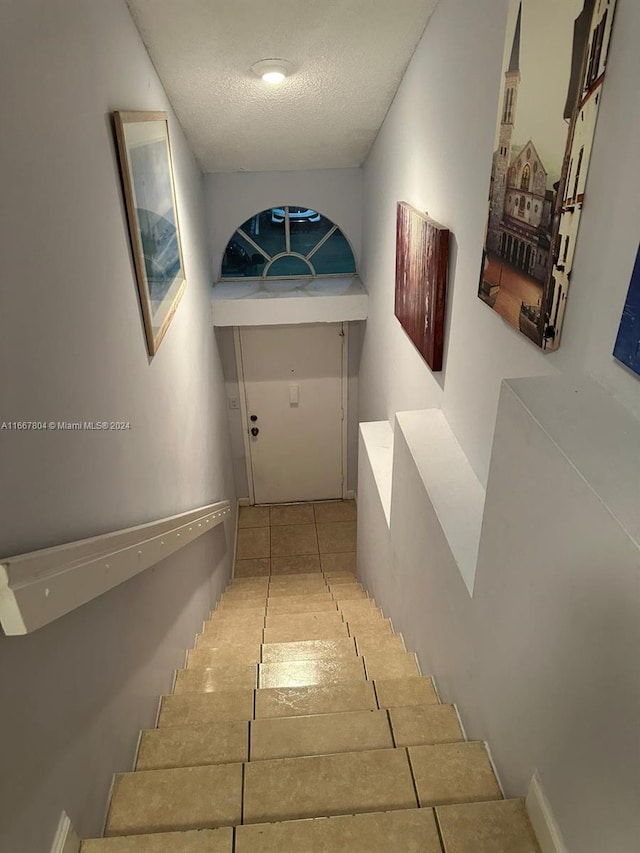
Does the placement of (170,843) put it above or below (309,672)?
above

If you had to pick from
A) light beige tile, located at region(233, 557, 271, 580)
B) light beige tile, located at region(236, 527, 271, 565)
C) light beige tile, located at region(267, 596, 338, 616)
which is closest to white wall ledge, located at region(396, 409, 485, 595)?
light beige tile, located at region(267, 596, 338, 616)

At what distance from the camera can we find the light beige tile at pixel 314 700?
6.95 ft

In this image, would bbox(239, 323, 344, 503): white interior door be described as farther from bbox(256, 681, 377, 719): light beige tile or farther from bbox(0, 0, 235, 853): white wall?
bbox(256, 681, 377, 719): light beige tile

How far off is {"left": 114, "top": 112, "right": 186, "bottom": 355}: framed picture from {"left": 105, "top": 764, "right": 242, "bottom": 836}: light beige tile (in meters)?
1.65

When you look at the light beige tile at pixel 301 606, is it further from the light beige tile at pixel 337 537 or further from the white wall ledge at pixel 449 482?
the white wall ledge at pixel 449 482

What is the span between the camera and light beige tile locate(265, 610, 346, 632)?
3.44m

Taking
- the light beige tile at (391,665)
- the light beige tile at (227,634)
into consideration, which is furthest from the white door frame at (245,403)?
the light beige tile at (391,665)

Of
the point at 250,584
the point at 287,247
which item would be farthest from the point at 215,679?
the point at 287,247

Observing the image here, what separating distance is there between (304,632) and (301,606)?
0.74m

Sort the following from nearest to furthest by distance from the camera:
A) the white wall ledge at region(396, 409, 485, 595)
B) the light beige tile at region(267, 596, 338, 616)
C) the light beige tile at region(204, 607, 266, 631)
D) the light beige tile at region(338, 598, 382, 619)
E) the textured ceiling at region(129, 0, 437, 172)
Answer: the white wall ledge at region(396, 409, 485, 595) → the textured ceiling at region(129, 0, 437, 172) → the light beige tile at region(204, 607, 266, 631) → the light beige tile at region(338, 598, 382, 619) → the light beige tile at region(267, 596, 338, 616)

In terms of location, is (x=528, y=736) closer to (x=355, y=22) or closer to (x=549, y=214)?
(x=549, y=214)

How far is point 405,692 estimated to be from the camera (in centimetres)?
226

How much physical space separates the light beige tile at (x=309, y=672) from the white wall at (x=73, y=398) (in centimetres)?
47

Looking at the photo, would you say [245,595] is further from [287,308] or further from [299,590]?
[287,308]
